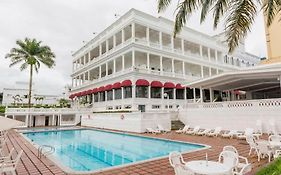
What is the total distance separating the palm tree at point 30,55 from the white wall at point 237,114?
2692 cm

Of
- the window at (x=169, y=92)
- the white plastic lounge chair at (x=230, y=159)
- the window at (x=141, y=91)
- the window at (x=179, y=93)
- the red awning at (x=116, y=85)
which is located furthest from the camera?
the window at (x=179, y=93)

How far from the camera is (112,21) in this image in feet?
111

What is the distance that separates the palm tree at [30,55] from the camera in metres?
34.4

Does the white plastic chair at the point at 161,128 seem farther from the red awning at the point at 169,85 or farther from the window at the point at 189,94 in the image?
the window at the point at 189,94

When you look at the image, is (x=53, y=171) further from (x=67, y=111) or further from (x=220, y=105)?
(x=67, y=111)

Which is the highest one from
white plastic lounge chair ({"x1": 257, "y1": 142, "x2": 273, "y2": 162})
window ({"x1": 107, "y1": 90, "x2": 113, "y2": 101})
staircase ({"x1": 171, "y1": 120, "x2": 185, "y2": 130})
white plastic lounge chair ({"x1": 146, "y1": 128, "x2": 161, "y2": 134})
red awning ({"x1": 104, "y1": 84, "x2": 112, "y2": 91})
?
red awning ({"x1": 104, "y1": 84, "x2": 112, "y2": 91})

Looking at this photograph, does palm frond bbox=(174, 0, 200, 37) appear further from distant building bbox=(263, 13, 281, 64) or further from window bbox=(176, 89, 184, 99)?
window bbox=(176, 89, 184, 99)

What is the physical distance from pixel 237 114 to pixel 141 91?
46.0 ft

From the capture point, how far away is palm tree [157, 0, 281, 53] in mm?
6609

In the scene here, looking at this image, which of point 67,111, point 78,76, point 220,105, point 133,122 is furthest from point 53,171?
point 78,76

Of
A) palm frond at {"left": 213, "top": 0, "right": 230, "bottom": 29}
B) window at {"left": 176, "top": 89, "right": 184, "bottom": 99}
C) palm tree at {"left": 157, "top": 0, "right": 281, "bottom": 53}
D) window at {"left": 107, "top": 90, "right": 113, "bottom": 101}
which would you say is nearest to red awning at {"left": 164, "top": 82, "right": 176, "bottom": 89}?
window at {"left": 176, "top": 89, "right": 184, "bottom": 99}

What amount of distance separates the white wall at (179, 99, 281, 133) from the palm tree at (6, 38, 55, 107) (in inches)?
1060

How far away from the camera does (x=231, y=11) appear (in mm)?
6945

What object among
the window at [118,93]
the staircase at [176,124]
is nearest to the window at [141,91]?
the window at [118,93]
